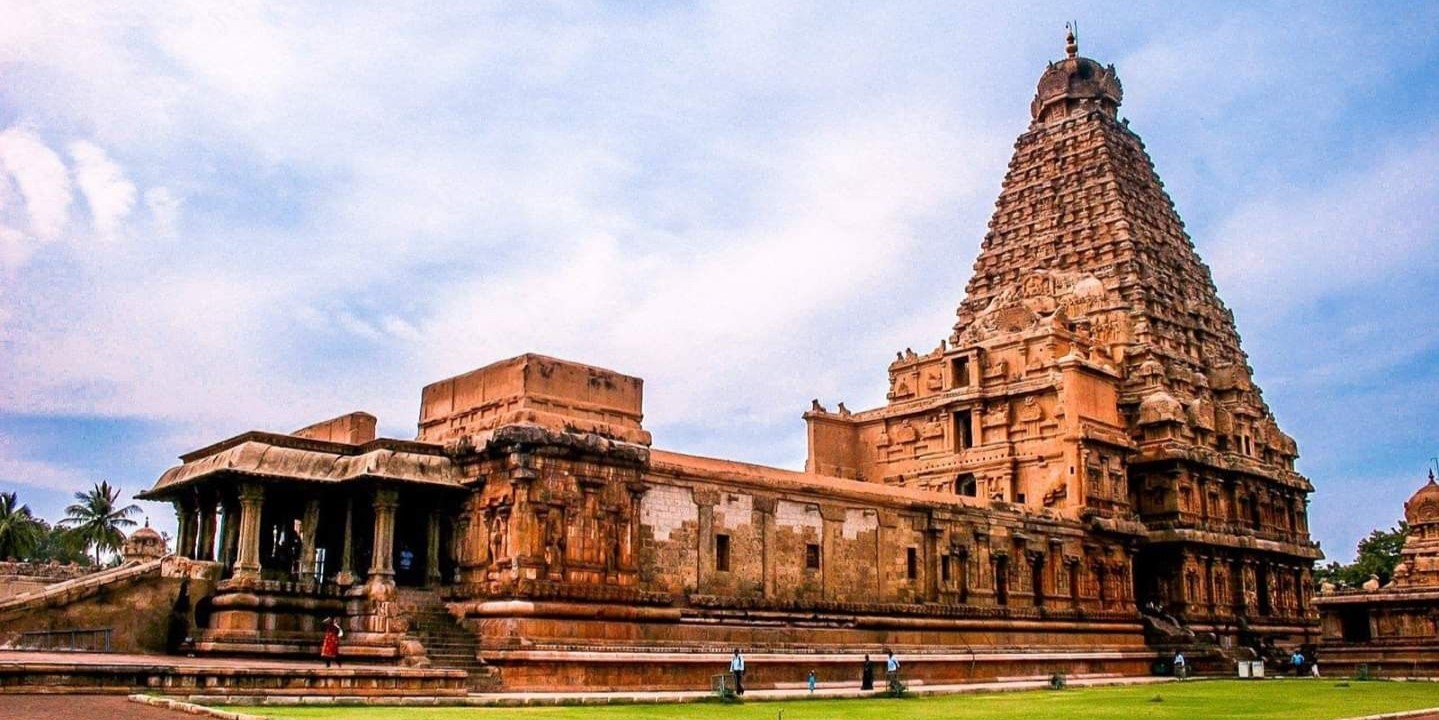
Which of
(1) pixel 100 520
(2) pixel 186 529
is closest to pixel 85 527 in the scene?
(1) pixel 100 520

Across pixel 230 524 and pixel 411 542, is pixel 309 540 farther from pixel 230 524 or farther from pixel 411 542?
pixel 411 542

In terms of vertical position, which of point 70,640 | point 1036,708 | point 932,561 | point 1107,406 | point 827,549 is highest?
point 1107,406

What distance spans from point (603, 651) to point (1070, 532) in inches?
739

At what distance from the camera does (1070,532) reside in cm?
3916

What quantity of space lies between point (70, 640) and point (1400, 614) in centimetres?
4213

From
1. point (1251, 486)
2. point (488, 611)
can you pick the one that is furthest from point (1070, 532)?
point (488, 611)

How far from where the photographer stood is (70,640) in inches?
909

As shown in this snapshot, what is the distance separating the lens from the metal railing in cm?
2253

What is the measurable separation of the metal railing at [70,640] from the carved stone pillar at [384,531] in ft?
16.1

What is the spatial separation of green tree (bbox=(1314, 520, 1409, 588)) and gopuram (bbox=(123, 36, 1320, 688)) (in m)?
23.1

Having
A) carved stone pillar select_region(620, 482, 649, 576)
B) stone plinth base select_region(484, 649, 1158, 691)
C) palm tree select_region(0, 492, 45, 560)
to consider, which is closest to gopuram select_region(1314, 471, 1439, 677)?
stone plinth base select_region(484, 649, 1158, 691)

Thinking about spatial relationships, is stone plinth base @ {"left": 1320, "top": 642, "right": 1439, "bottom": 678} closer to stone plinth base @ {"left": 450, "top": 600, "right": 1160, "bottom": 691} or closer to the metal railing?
stone plinth base @ {"left": 450, "top": 600, "right": 1160, "bottom": 691}

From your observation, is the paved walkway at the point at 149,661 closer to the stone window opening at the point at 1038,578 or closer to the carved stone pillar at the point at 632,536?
the carved stone pillar at the point at 632,536

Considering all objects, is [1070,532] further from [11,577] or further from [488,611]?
[11,577]
